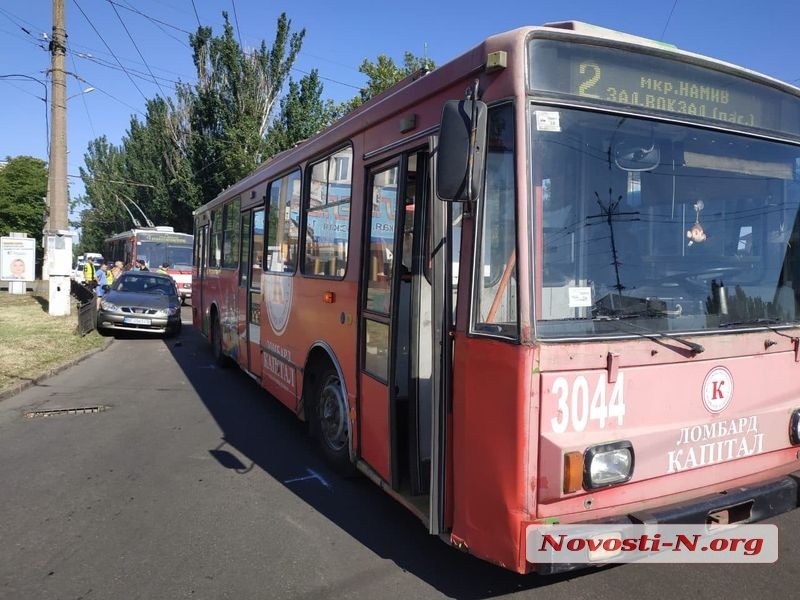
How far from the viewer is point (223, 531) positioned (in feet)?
13.4

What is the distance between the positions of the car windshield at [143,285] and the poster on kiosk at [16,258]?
1003 cm

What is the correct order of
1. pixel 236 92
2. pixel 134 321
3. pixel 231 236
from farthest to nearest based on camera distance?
pixel 236 92 → pixel 134 321 → pixel 231 236

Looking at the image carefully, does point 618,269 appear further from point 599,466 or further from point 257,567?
point 257,567

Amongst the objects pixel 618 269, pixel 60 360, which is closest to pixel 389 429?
pixel 618 269

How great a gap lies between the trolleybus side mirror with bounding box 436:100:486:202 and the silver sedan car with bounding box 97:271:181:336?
1262 centimetres

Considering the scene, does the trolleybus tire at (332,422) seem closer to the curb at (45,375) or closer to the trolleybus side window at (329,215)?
the trolleybus side window at (329,215)

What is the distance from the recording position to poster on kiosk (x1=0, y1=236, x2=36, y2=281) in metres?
22.0

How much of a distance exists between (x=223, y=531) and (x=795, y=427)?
364 centimetres

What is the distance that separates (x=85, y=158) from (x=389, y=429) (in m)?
64.6

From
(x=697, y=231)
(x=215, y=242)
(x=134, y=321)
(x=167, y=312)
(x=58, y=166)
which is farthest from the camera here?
(x=58, y=166)

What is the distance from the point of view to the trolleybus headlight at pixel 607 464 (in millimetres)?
2719

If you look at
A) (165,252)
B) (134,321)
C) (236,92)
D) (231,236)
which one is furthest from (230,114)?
(231,236)

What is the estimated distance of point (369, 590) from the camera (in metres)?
3.32

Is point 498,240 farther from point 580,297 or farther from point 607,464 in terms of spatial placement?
point 607,464
